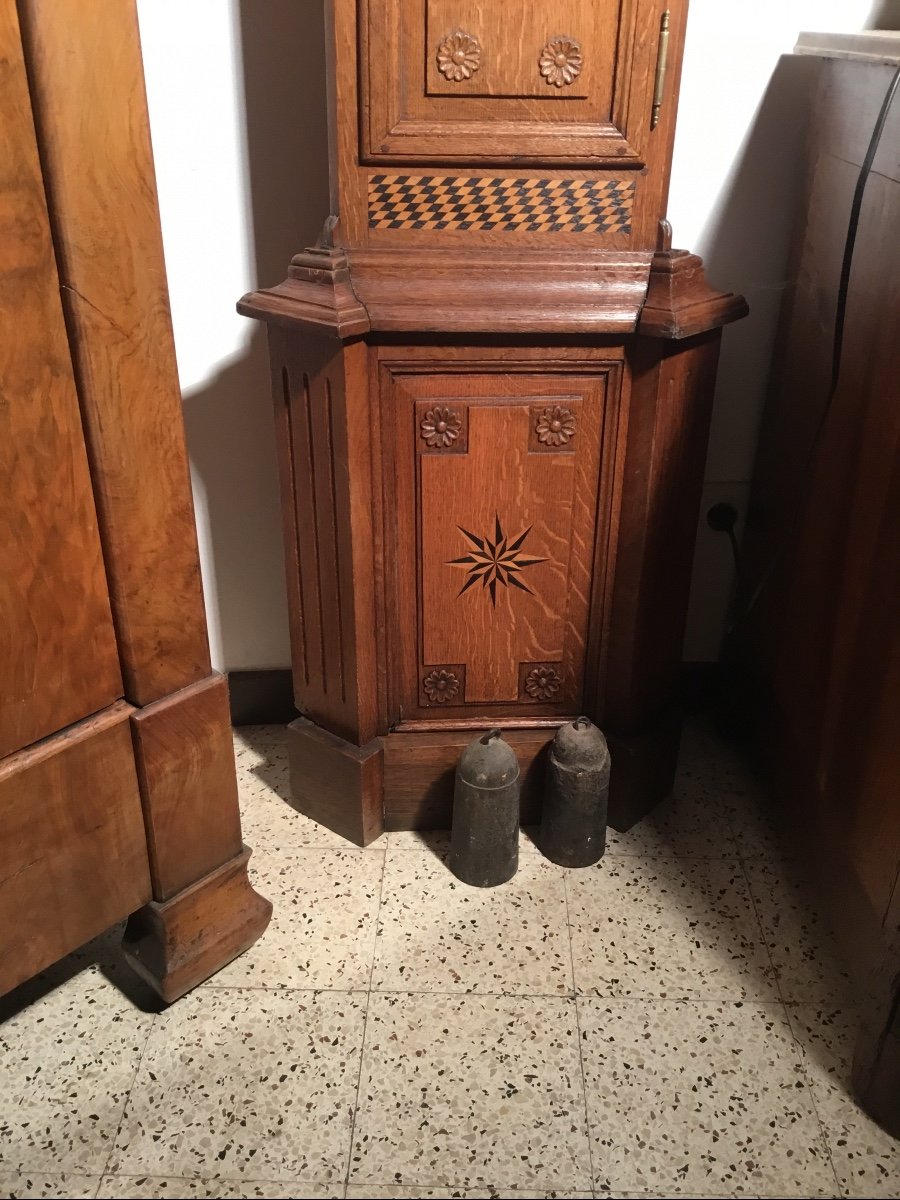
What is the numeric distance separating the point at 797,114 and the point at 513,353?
2.31 ft

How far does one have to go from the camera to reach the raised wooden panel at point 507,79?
52.1 inches

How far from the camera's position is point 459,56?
1.34 meters

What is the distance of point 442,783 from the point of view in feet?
5.76

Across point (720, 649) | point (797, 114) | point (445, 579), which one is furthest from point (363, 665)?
point (797, 114)

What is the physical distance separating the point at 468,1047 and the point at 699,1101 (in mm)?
307

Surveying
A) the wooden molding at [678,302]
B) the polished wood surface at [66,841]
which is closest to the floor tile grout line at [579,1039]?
the polished wood surface at [66,841]

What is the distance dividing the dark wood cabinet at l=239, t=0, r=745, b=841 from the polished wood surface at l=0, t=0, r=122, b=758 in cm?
39

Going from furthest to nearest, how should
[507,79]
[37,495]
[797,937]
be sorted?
[797,937], [507,79], [37,495]

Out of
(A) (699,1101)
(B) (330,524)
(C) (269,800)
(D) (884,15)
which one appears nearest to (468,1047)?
(A) (699,1101)

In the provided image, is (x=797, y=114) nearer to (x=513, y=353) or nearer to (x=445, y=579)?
(x=513, y=353)

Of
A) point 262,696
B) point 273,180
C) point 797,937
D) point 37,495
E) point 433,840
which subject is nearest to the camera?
point 37,495

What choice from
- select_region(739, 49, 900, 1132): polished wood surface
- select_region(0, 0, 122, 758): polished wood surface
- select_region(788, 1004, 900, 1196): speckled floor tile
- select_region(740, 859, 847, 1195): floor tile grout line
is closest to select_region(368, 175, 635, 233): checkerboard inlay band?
select_region(739, 49, 900, 1132): polished wood surface

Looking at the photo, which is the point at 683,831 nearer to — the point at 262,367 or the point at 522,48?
the point at 262,367

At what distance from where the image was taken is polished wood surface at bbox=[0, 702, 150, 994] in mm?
1196
